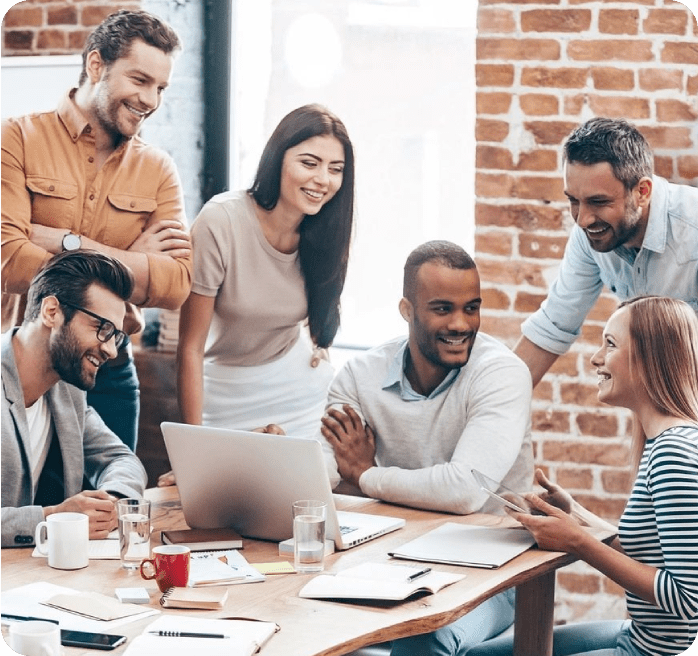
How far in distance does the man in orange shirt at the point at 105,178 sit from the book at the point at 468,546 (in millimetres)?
936

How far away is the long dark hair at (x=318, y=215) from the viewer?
2.74 meters

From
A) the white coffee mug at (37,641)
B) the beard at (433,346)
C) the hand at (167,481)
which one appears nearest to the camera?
the white coffee mug at (37,641)

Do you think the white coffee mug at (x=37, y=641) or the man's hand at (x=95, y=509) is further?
the man's hand at (x=95, y=509)

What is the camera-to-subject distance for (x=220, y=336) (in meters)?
2.86

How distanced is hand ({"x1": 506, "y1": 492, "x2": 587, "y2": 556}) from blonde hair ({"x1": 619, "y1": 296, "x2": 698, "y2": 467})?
270 millimetres

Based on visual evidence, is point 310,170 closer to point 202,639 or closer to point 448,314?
point 448,314

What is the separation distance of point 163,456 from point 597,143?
2.05 m

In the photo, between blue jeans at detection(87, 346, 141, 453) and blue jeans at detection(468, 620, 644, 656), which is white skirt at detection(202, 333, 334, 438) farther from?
blue jeans at detection(468, 620, 644, 656)

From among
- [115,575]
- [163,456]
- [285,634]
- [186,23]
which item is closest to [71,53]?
[186,23]

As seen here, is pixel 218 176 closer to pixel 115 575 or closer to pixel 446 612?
pixel 115 575

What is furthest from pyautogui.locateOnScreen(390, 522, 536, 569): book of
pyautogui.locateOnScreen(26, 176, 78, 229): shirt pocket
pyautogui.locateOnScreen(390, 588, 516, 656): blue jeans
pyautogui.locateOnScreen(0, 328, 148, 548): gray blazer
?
pyautogui.locateOnScreen(26, 176, 78, 229): shirt pocket

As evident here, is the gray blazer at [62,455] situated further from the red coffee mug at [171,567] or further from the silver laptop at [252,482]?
the red coffee mug at [171,567]

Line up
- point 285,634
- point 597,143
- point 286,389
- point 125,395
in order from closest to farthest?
point 285,634 < point 597,143 < point 125,395 < point 286,389

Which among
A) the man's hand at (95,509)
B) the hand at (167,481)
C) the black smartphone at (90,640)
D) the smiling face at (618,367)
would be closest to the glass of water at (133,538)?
the man's hand at (95,509)
